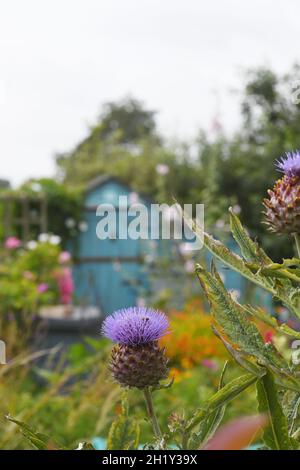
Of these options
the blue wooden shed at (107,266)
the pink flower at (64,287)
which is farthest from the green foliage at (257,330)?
the blue wooden shed at (107,266)

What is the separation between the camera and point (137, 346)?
25.1 inches

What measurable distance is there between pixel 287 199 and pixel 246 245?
0.05 meters

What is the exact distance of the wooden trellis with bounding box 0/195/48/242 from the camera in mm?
9391

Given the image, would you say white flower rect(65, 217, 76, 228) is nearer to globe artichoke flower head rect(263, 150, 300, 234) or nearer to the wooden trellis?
the wooden trellis

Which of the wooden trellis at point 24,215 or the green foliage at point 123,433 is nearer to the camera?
the green foliage at point 123,433

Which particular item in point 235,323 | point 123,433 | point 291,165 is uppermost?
point 291,165

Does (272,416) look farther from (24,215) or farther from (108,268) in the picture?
(108,268)

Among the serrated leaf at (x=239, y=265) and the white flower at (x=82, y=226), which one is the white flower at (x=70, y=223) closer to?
the white flower at (x=82, y=226)

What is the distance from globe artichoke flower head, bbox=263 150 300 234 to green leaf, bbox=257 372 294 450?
5.6 inches

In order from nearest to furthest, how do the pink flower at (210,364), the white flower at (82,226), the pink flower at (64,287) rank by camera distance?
1. the pink flower at (210,364)
2. the pink flower at (64,287)
3. the white flower at (82,226)

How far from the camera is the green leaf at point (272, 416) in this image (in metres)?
0.45

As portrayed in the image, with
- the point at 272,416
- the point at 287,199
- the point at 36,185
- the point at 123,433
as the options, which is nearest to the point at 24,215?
the point at 36,185

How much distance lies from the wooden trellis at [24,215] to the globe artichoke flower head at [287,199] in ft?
29.0

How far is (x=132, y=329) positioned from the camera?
608 mm
